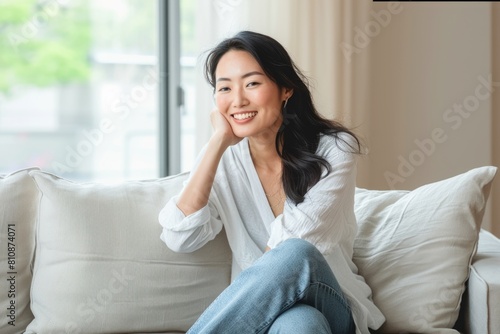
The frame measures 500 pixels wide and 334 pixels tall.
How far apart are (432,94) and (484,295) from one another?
1.99 meters

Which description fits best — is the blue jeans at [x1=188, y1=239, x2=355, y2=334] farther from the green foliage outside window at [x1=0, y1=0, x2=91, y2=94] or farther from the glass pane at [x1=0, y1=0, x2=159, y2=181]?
the green foliage outside window at [x1=0, y1=0, x2=91, y2=94]

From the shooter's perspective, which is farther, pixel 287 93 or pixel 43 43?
pixel 43 43

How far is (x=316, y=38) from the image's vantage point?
10.5ft

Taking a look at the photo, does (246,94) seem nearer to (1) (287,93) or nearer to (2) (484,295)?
(1) (287,93)

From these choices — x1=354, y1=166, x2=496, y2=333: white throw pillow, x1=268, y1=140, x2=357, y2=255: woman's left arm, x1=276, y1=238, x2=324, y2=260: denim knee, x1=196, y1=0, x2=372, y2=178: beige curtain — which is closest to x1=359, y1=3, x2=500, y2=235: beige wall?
x1=196, y1=0, x2=372, y2=178: beige curtain

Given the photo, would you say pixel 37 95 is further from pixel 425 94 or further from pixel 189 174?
pixel 189 174

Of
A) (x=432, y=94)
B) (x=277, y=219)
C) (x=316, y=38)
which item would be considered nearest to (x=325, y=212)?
(x=277, y=219)

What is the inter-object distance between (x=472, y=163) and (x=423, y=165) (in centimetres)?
24

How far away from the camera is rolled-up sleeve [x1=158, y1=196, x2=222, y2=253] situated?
1.89 m

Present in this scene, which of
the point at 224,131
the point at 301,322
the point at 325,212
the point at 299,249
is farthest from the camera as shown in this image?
the point at 224,131

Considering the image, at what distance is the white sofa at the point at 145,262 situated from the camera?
1.87 m

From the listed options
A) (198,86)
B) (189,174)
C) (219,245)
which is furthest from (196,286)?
(198,86)

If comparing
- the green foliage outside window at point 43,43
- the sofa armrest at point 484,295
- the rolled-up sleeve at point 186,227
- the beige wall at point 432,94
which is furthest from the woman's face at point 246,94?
the green foliage outside window at point 43,43

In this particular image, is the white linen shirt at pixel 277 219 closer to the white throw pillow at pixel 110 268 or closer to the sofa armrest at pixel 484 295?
the white throw pillow at pixel 110 268
